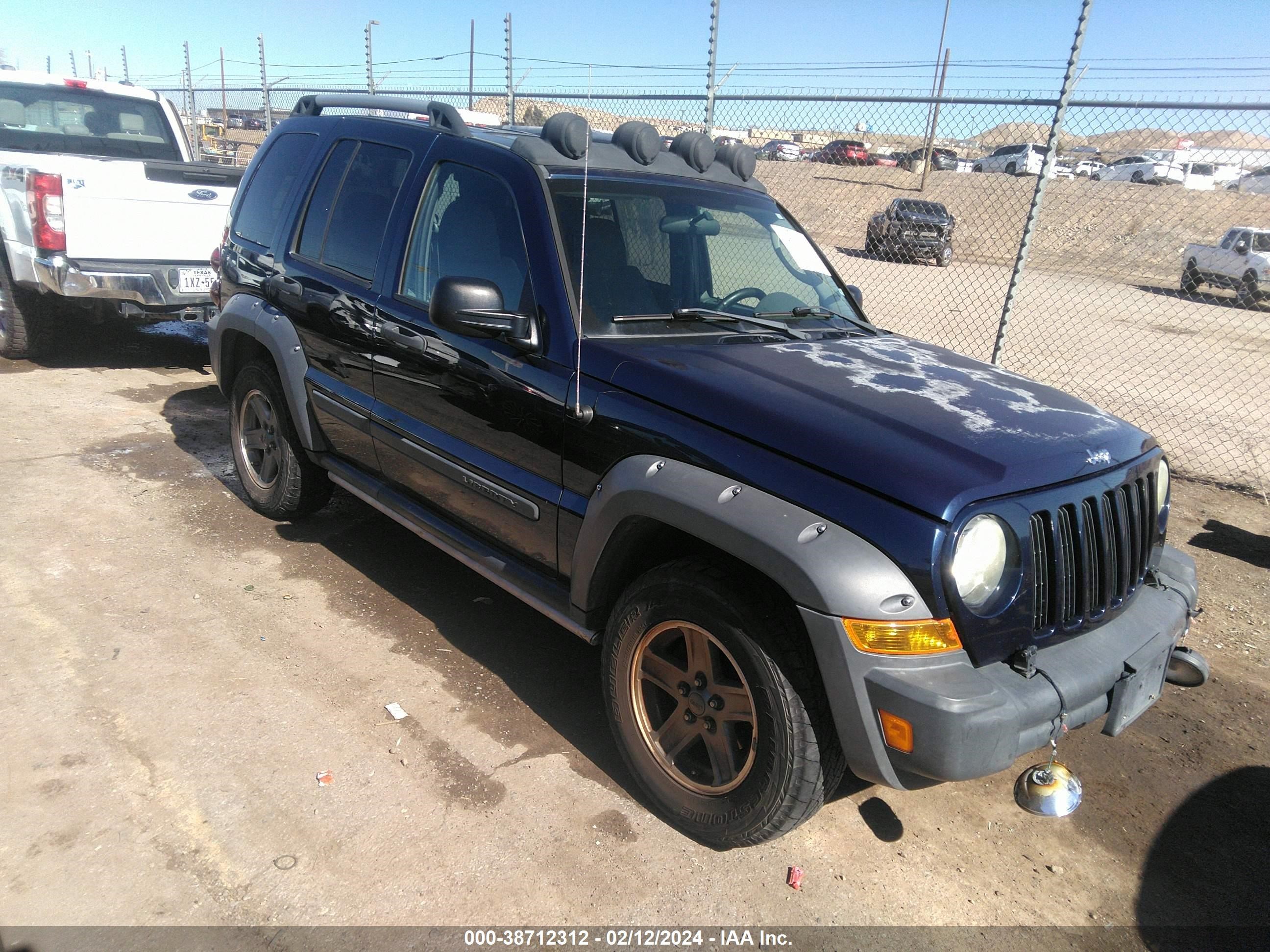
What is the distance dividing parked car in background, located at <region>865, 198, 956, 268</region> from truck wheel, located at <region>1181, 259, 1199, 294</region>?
5321 mm

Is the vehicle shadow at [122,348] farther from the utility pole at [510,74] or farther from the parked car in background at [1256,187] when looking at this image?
the parked car in background at [1256,187]

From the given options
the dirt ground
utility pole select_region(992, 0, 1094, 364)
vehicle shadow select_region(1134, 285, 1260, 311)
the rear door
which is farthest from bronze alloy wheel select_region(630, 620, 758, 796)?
vehicle shadow select_region(1134, 285, 1260, 311)

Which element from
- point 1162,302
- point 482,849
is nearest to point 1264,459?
point 482,849

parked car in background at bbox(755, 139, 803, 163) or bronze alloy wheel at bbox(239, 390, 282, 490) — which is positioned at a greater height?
parked car in background at bbox(755, 139, 803, 163)

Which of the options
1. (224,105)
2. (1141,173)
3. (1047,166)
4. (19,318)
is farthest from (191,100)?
(1141,173)

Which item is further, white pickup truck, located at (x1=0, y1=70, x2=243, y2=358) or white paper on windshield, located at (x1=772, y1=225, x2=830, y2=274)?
white pickup truck, located at (x1=0, y1=70, x2=243, y2=358)

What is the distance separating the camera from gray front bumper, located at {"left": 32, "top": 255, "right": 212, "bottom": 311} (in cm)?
653

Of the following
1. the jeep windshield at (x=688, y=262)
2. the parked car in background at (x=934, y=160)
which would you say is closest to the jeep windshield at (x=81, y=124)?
the jeep windshield at (x=688, y=262)

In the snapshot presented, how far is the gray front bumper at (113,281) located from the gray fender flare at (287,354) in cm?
252

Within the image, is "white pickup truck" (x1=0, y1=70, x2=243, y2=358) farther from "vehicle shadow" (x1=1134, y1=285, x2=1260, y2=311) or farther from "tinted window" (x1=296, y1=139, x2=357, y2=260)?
"vehicle shadow" (x1=1134, y1=285, x2=1260, y2=311)

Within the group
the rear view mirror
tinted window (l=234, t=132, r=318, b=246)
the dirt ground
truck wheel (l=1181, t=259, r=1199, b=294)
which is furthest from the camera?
truck wheel (l=1181, t=259, r=1199, b=294)

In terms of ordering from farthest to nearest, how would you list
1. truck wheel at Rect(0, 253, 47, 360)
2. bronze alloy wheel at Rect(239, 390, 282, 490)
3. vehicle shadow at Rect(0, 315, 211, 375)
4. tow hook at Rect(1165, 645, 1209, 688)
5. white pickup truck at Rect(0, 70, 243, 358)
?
vehicle shadow at Rect(0, 315, 211, 375), truck wheel at Rect(0, 253, 47, 360), white pickup truck at Rect(0, 70, 243, 358), bronze alloy wheel at Rect(239, 390, 282, 490), tow hook at Rect(1165, 645, 1209, 688)

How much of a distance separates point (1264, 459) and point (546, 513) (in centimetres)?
666

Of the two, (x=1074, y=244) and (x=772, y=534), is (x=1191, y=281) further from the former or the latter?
(x=772, y=534)
